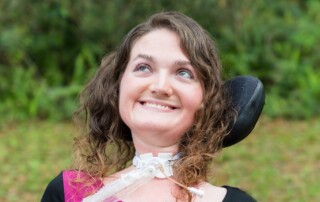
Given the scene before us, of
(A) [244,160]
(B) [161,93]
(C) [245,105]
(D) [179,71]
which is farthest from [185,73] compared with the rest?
(A) [244,160]

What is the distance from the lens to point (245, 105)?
8.36 feet

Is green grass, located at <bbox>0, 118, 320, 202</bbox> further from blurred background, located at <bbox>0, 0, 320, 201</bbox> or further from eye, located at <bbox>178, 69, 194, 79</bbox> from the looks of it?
eye, located at <bbox>178, 69, 194, 79</bbox>

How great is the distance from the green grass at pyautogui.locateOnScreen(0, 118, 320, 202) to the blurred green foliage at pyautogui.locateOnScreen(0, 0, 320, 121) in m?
0.50

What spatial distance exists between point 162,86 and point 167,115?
3.9 inches

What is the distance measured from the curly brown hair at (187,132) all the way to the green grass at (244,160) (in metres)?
2.77

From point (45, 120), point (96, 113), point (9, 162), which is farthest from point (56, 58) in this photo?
point (96, 113)

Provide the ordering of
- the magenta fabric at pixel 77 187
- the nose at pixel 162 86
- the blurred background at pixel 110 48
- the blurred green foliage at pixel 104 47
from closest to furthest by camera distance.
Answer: the nose at pixel 162 86, the magenta fabric at pixel 77 187, the blurred background at pixel 110 48, the blurred green foliage at pixel 104 47

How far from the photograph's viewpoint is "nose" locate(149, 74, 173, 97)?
93.0 inches

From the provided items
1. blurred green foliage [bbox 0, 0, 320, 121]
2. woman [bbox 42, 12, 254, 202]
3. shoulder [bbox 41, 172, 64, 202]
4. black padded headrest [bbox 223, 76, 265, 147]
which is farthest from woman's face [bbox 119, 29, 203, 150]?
blurred green foliage [bbox 0, 0, 320, 121]

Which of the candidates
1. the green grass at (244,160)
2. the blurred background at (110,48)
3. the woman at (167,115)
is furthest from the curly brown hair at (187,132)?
the blurred background at (110,48)

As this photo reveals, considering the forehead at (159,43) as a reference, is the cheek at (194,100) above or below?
below

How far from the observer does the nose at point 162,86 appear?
2363mm

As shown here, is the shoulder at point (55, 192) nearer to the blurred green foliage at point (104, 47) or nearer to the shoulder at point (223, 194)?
the shoulder at point (223, 194)

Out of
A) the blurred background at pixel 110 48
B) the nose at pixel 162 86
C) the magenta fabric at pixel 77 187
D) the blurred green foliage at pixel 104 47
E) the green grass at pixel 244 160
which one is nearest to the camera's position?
the nose at pixel 162 86
